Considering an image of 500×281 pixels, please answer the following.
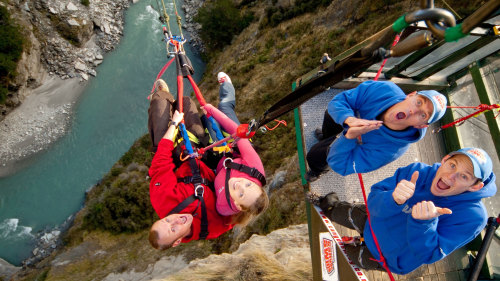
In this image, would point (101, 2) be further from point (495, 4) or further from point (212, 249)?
point (495, 4)

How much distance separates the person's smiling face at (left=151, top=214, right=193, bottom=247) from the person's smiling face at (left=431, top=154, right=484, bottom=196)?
2165mm

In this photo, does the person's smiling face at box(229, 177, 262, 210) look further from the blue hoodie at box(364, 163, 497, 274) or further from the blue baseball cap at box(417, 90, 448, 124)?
the blue baseball cap at box(417, 90, 448, 124)

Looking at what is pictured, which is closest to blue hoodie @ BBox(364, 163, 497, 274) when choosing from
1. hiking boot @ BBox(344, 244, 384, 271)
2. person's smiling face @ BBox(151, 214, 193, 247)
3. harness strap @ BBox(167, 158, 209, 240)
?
hiking boot @ BBox(344, 244, 384, 271)

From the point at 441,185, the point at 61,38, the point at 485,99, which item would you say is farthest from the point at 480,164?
the point at 61,38

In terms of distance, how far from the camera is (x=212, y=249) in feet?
21.8

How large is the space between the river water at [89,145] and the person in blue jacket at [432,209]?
11.7 m

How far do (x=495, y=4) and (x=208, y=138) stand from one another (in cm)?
321

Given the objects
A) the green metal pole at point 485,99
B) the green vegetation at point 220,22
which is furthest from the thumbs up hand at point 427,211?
the green vegetation at point 220,22

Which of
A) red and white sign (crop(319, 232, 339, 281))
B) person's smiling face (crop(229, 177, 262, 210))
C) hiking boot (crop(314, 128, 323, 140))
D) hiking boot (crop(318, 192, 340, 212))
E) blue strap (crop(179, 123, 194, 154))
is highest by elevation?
blue strap (crop(179, 123, 194, 154))

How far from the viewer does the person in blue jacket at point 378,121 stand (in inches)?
73.0

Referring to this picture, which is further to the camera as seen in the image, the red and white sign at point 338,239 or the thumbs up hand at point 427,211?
the red and white sign at point 338,239

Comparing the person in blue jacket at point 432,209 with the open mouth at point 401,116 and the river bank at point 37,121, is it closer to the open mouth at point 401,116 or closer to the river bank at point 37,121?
the open mouth at point 401,116

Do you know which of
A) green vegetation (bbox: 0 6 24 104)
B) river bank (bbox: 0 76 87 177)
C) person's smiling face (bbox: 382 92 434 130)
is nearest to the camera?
person's smiling face (bbox: 382 92 434 130)

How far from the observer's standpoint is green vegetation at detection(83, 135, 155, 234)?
8.65m
